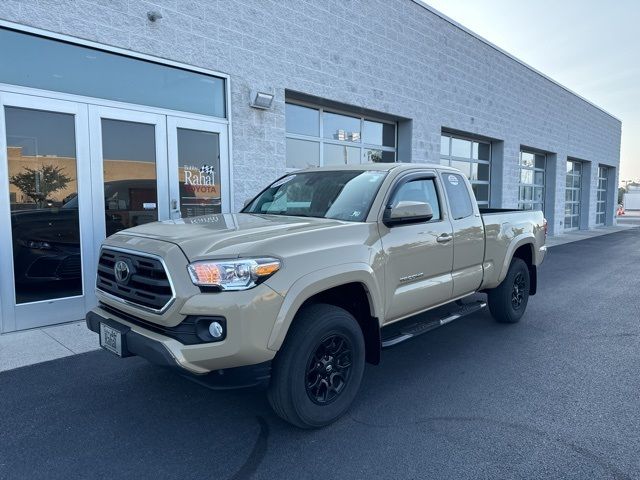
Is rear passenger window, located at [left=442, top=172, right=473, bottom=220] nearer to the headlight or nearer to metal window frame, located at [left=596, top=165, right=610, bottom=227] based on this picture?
the headlight

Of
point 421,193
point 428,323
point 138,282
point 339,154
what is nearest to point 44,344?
point 138,282

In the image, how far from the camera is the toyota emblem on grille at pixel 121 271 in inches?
127

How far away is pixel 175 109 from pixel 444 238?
4528mm

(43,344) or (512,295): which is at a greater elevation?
(512,295)

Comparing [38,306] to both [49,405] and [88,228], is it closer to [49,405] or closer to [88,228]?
[88,228]

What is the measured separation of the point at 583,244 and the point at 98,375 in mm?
16619

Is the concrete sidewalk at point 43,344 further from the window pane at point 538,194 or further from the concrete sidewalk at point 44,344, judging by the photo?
the window pane at point 538,194

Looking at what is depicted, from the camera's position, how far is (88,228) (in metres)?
5.93

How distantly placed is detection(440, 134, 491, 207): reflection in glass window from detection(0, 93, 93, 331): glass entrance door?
9.48m

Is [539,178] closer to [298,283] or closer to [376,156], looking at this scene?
[376,156]

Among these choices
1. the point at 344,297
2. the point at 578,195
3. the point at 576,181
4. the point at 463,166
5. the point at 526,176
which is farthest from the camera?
the point at 578,195

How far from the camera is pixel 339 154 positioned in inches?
400

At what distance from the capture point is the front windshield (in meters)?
3.93

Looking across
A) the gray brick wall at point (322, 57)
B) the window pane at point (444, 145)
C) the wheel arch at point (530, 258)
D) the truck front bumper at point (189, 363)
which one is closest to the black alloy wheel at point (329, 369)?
the truck front bumper at point (189, 363)
